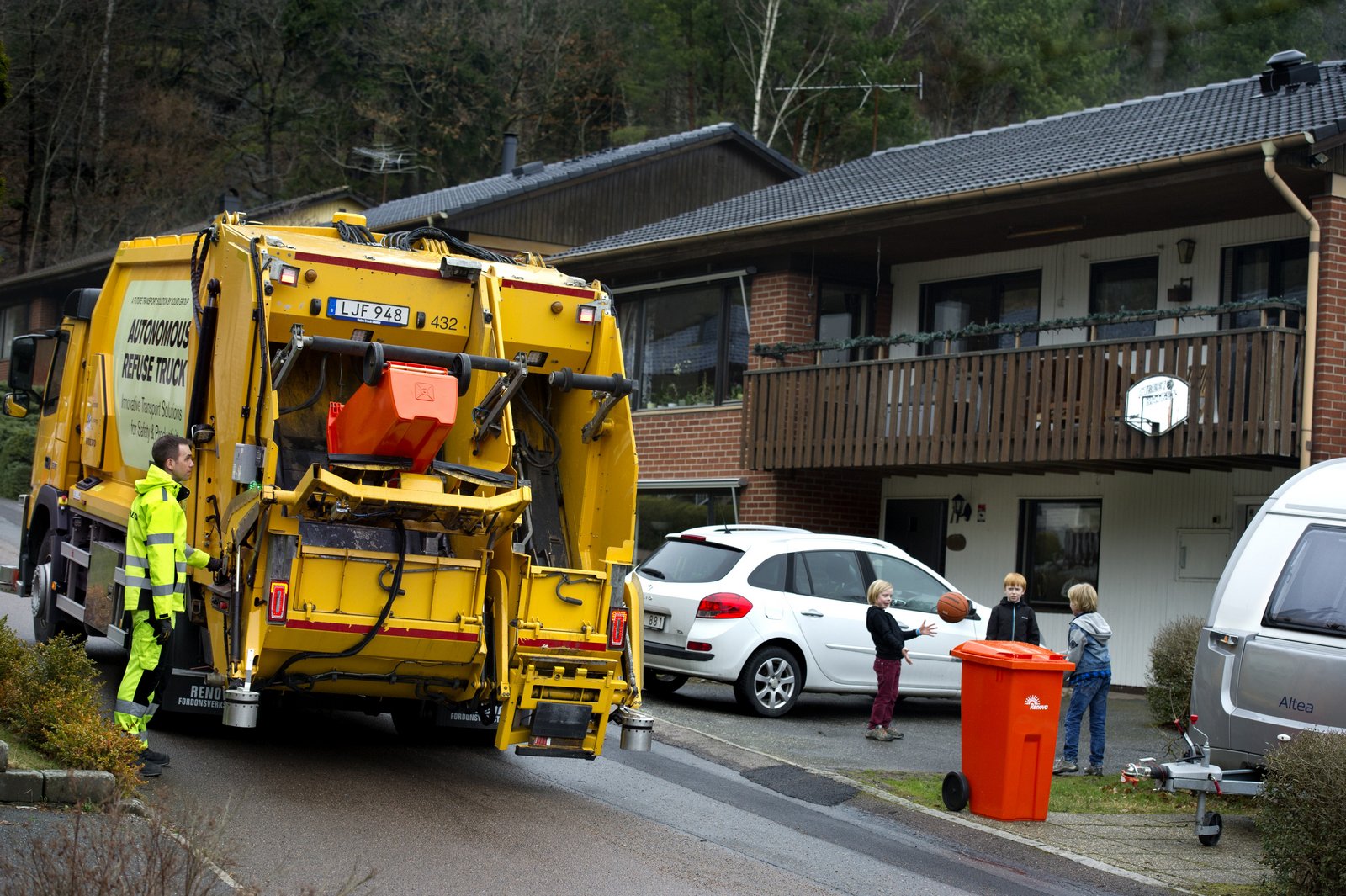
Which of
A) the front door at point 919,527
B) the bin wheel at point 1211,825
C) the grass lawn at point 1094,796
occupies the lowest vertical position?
the grass lawn at point 1094,796

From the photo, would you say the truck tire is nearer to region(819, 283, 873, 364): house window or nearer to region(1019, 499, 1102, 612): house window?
region(1019, 499, 1102, 612): house window

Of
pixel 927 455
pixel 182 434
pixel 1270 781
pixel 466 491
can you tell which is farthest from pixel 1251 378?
pixel 182 434

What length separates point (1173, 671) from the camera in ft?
41.1

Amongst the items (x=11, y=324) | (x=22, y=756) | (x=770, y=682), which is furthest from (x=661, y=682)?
(x=11, y=324)

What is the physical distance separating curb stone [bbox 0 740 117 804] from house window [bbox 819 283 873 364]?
46.8 ft

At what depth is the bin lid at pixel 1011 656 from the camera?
926 cm

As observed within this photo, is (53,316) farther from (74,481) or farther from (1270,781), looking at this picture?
(1270,781)

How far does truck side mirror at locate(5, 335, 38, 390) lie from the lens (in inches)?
481

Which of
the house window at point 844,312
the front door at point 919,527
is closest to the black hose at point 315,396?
the front door at point 919,527

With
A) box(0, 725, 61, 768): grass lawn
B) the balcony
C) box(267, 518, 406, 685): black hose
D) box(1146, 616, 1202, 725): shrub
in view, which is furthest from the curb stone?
the balcony

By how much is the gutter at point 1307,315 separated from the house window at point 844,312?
6593 millimetres

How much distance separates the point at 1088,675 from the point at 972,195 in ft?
24.2

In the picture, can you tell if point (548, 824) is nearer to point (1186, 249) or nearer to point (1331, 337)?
point (1331, 337)

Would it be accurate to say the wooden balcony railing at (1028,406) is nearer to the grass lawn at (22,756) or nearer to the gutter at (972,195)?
the gutter at (972,195)
